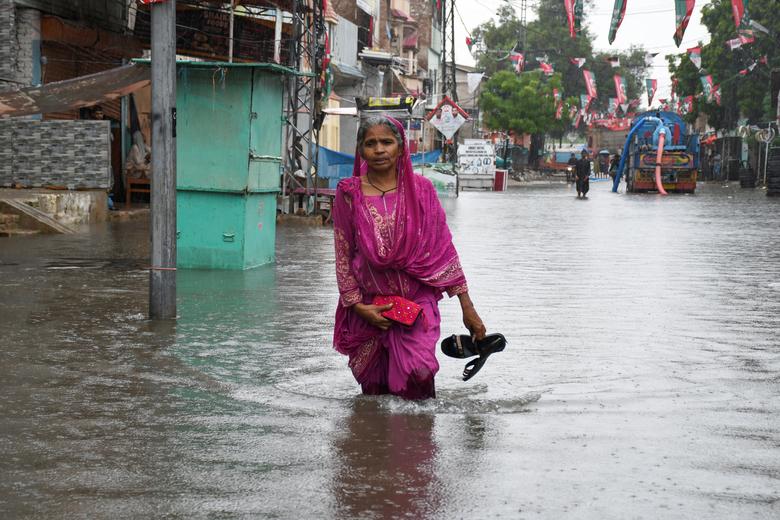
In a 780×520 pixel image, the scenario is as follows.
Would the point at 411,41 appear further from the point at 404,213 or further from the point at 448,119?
the point at 404,213

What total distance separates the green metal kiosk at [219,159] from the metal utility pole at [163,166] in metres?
3.67

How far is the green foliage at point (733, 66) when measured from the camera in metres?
56.7

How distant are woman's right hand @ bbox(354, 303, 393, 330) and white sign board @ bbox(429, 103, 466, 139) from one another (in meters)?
38.3

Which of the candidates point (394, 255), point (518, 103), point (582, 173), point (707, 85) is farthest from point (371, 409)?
point (518, 103)

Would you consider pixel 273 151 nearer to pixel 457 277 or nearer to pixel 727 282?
pixel 727 282

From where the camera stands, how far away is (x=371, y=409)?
18.9 feet

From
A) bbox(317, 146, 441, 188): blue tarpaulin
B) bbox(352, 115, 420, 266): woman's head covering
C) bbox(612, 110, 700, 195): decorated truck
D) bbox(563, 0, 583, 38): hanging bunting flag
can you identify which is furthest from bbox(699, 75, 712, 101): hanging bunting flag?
bbox(352, 115, 420, 266): woman's head covering

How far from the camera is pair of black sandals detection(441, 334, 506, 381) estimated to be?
5691 millimetres

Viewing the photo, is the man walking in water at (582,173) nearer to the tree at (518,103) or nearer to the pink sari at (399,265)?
the pink sari at (399,265)

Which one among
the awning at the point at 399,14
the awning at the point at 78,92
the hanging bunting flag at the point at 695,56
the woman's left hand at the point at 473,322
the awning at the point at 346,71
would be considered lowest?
the woman's left hand at the point at 473,322

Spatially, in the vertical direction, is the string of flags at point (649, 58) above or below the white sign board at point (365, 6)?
below

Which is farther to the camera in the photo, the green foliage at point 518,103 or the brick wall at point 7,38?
the green foliage at point 518,103

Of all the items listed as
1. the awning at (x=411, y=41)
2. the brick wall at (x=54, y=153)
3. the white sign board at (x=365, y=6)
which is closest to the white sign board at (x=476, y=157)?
the white sign board at (x=365, y=6)

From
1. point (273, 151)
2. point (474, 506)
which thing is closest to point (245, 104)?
point (273, 151)
